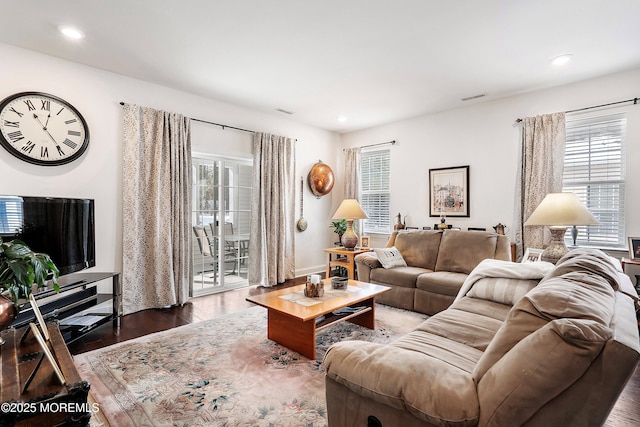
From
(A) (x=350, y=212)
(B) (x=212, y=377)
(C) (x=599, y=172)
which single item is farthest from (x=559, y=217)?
(B) (x=212, y=377)

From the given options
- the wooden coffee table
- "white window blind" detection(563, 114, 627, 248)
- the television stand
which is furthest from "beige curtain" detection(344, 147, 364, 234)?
the television stand

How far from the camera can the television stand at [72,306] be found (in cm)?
241

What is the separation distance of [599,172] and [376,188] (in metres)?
2.95

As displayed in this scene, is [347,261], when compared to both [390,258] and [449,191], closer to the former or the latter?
[390,258]

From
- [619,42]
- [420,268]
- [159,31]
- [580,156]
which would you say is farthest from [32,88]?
[580,156]

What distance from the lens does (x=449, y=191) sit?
462 cm

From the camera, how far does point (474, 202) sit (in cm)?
441

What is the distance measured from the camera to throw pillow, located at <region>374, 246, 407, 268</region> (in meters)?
3.83

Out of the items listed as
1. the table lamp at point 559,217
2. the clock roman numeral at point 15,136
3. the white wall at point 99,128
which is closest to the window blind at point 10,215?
the white wall at point 99,128

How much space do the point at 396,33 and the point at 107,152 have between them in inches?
126

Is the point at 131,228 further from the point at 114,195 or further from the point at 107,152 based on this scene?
the point at 107,152

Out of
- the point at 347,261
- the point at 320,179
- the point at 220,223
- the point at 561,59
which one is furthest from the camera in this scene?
the point at 320,179

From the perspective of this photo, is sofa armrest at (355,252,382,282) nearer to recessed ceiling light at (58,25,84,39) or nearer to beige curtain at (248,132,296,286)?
beige curtain at (248,132,296,286)

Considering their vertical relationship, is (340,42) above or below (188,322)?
above
